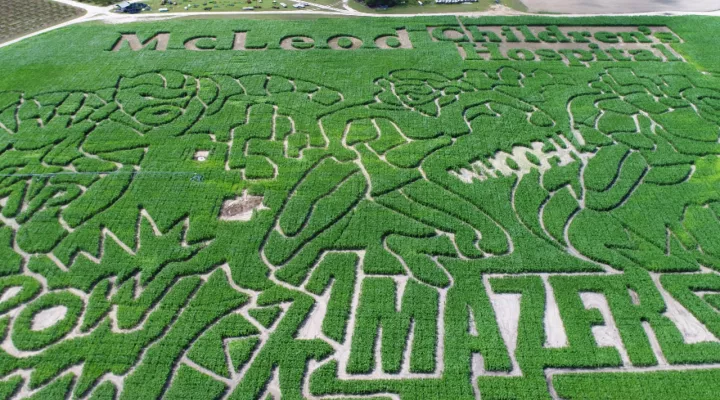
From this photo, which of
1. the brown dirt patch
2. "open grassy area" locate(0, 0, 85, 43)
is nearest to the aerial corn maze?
the brown dirt patch

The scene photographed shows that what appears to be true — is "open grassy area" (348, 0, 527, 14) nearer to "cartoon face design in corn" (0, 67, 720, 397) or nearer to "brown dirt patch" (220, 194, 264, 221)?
"cartoon face design in corn" (0, 67, 720, 397)

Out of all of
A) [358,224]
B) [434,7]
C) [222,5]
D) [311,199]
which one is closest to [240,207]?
[311,199]

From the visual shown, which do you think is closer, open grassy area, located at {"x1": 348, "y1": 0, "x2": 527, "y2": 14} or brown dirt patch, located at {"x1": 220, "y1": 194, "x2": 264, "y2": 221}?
brown dirt patch, located at {"x1": 220, "y1": 194, "x2": 264, "y2": 221}

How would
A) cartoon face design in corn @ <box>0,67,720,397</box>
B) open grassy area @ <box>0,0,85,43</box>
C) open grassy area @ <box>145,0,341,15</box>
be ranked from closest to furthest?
1. cartoon face design in corn @ <box>0,67,720,397</box>
2. open grassy area @ <box>0,0,85,43</box>
3. open grassy area @ <box>145,0,341,15</box>

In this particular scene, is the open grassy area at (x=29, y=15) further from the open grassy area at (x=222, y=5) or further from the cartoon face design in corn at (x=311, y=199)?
the cartoon face design in corn at (x=311, y=199)

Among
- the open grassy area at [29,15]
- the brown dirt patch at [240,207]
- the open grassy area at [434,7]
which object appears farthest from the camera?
the open grassy area at [434,7]

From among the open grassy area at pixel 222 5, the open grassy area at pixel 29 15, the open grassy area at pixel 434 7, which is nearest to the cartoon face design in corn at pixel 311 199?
the open grassy area at pixel 434 7

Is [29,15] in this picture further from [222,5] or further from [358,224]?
[358,224]

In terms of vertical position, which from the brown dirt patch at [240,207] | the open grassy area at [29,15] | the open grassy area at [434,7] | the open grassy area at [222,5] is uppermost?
the open grassy area at [434,7]

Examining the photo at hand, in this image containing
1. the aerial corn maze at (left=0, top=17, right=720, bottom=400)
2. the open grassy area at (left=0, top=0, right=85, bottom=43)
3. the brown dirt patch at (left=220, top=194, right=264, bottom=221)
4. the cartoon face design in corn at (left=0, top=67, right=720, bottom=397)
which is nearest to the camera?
the aerial corn maze at (left=0, top=17, right=720, bottom=400)

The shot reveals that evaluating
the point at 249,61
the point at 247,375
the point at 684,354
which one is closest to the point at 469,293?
the point at 684,354
